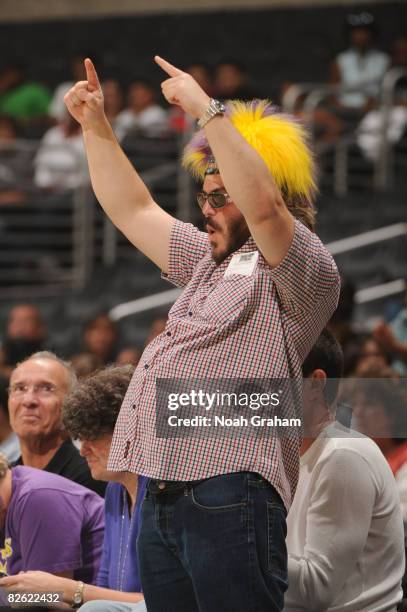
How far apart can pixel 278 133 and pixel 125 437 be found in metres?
0.64

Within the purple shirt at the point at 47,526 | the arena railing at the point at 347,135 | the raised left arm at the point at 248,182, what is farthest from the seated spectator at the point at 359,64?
the raised left arm at the point at 248,182

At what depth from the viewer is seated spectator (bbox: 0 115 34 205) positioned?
319 inches

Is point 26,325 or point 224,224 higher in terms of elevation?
point 224,224

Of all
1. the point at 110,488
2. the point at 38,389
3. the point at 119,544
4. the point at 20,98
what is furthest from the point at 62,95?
the point at 119,544

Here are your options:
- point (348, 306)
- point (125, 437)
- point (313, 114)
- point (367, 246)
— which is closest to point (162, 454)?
point (125, 437)

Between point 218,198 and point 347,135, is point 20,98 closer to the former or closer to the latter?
point 347,135

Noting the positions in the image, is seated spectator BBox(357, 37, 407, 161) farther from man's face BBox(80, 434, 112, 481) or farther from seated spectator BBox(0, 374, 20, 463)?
man's face BBox(80, 434, 112, 481)

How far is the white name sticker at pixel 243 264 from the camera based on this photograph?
2.15 meters

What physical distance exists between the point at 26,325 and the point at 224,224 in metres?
4.81

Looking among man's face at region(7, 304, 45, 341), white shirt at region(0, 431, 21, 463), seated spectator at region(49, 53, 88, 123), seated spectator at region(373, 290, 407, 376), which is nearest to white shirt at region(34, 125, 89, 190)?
seated spectator at region(49, 53, 88, 123)

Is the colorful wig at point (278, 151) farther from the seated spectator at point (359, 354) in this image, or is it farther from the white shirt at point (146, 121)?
the white shirt at point (146, 121)

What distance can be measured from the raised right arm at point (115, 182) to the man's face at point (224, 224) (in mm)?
208

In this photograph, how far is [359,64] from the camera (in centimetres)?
846

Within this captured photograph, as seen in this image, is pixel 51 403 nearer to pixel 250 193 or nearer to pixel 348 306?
pixel 250 193
